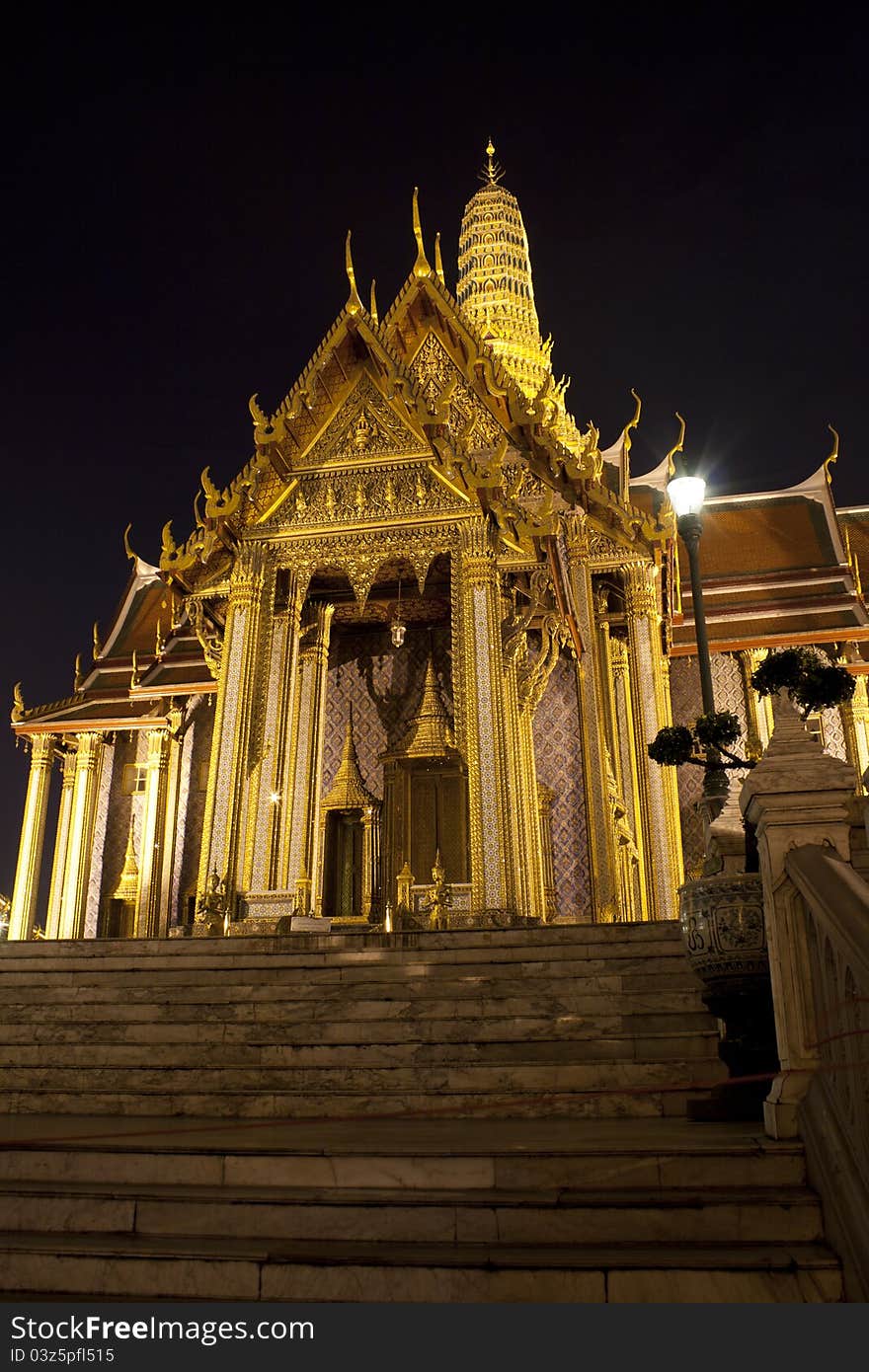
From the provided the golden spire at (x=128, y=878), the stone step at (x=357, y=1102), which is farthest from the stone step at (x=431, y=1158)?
the golden spire at (x=128, y=878)

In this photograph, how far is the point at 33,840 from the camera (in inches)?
674

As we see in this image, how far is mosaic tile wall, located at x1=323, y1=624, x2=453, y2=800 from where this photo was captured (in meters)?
12.8

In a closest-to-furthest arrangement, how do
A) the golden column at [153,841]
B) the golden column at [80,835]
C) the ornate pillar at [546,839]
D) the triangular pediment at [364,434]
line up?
1. the triangular pediment at [364,434]
2. the ornate pillar at [546,839]
3. the golden column at [153,841]
4. the golden column at [80,835]

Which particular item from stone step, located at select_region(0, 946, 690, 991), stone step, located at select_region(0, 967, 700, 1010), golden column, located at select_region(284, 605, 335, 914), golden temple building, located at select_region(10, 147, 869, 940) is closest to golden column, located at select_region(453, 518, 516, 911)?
golden temple building, located at select_region(10, 147, 869, 940)

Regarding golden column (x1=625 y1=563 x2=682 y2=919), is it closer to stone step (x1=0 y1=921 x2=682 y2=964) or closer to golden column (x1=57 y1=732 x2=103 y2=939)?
stone step (x1=0 y1=921 x2=682 y2=964)

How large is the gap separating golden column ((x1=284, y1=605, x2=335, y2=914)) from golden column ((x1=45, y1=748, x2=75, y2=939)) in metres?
7.18

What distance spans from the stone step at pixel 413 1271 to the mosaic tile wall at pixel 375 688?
9.82m

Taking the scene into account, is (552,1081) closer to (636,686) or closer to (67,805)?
(636,686)

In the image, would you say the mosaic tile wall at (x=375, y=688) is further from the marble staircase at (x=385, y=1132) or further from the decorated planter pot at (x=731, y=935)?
the decorated planter pot at (x=731, y=935)

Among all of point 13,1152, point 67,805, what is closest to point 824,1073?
point 13,1152

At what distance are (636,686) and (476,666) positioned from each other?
287cm

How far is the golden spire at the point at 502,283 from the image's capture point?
776 inches

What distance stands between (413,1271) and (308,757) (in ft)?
29.9

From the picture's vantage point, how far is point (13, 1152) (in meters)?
3.54
